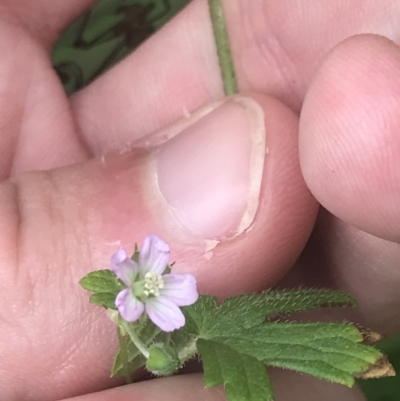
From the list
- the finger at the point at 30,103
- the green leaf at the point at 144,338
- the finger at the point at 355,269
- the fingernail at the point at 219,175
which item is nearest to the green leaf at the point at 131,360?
the green leaf at the point at 144,338

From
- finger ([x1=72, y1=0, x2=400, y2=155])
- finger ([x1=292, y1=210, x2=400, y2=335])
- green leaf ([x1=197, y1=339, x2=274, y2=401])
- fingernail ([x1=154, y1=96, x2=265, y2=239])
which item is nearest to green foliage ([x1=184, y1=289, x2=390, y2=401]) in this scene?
green leaf ([x1=197, y1=339, x2=274, y2=401])

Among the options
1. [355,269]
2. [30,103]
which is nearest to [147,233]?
[355,269]

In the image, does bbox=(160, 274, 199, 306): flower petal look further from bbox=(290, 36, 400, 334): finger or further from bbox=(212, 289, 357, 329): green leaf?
bbox=(290, 36, 400, 334): finger

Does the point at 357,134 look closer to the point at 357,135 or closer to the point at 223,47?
the point at 357,135

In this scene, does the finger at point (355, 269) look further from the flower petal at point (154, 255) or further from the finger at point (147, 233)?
the flower petal at point (154, 255)

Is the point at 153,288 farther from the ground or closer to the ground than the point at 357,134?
closer to the ground

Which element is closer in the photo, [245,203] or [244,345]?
[244,345]

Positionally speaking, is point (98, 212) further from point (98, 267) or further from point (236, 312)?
point (236, 312)

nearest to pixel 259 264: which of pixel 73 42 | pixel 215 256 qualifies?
pixel 215 256
